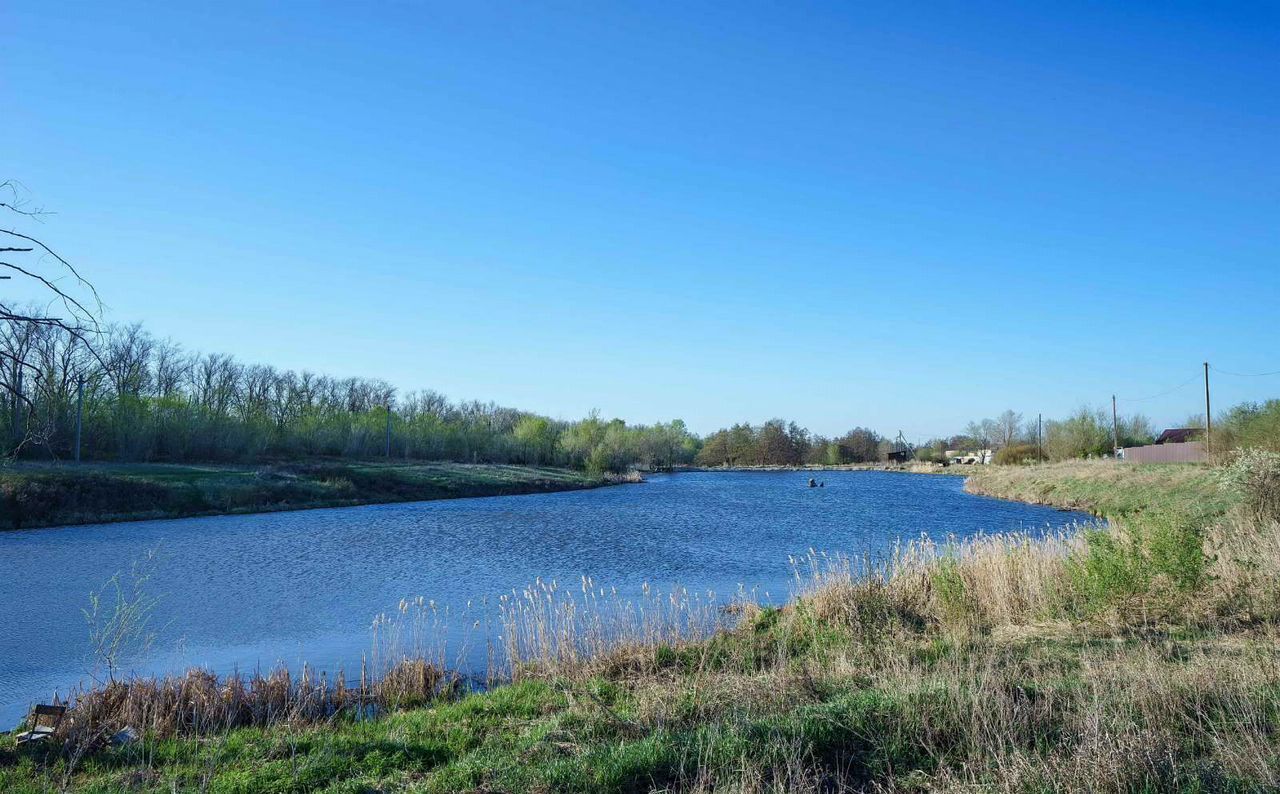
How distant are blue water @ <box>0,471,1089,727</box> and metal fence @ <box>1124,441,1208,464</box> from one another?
16.4 m

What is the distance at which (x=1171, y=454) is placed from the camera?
5597cm

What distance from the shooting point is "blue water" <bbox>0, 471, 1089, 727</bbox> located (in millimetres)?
12391

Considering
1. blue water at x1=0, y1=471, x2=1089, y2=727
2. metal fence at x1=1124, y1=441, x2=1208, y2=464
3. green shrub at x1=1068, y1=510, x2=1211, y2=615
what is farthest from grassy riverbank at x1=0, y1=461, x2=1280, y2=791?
metal fence at x1=1124, y1=441, x2=1208, y2=464

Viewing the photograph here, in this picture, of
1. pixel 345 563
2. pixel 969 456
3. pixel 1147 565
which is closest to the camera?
pixel 1147 565

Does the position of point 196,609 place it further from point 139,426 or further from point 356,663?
point 139,426

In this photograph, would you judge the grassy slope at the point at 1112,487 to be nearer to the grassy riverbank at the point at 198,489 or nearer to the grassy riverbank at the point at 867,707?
the grassy riverbank at the point at 867,707

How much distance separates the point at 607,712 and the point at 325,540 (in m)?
24.2

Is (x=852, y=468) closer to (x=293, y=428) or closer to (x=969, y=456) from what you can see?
(x=969, y=456)

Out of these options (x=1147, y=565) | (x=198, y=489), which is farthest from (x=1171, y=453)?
(x=198, y=489)

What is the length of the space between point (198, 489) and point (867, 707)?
40951 mm

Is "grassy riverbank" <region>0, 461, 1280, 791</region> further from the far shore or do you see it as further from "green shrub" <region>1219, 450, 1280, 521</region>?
the far shore


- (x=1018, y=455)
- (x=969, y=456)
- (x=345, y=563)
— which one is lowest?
(x=345, y=563)

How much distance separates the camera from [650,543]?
26.4 meters

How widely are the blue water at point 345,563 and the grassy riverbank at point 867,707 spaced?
3.49 metres
